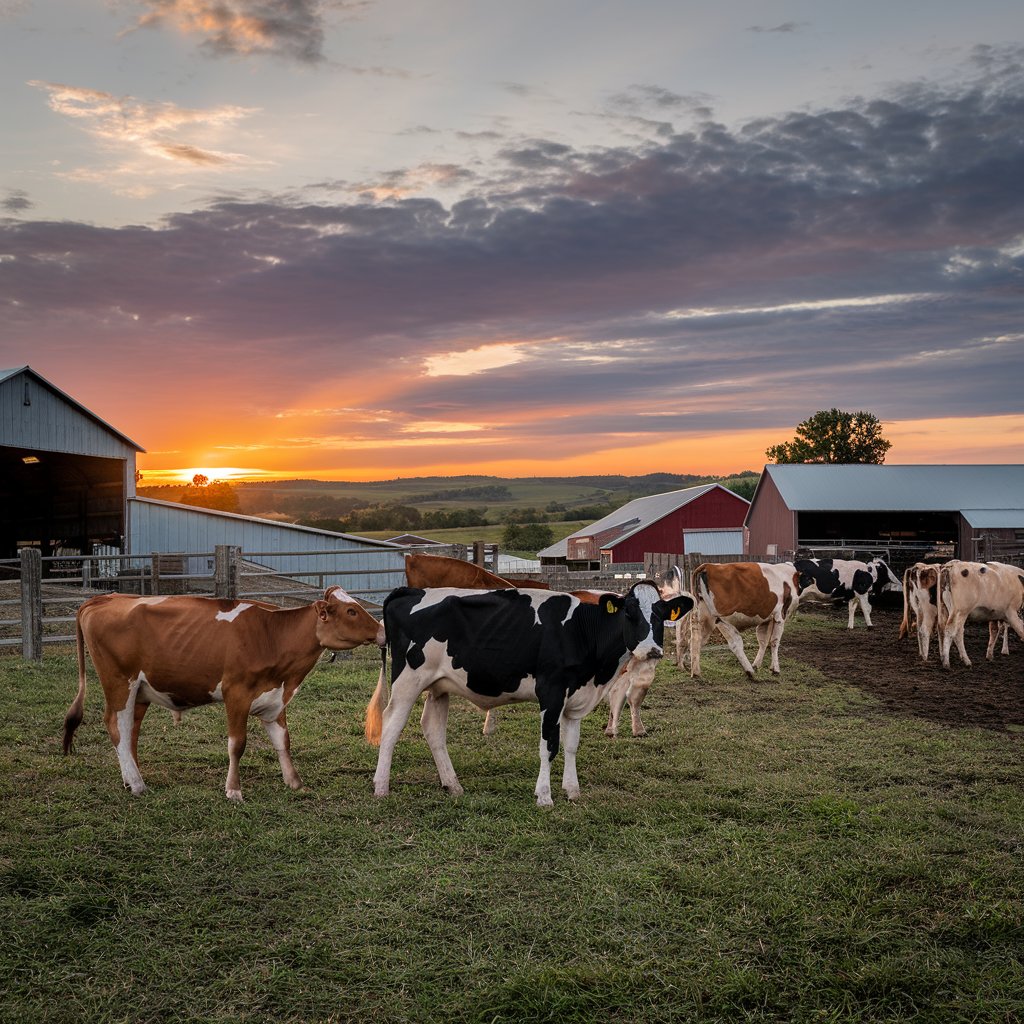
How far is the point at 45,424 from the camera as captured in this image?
2483 centimetres

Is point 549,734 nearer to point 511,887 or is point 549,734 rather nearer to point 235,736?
point 511,887

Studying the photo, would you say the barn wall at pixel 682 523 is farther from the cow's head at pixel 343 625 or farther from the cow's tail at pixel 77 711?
the cow's tail at pixel 77 711

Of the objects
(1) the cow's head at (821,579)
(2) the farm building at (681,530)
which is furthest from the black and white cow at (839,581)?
(2) the farm building at (681,530)

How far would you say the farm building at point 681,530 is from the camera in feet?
157

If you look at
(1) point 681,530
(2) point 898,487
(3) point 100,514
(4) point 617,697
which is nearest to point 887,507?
(2) point 898,487

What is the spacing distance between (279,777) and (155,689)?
1.20 meters

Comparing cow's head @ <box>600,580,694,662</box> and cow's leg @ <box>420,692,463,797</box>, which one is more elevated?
cow's head @ <box>600,580,694,662</box>

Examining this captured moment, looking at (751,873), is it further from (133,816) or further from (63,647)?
(63,647)

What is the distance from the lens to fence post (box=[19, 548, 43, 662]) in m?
12.8

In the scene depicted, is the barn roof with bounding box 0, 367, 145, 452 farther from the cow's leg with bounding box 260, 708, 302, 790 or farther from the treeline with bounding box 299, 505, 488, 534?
the treeline with bounding box 299, 505, 488, 534

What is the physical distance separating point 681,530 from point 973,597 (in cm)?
3479

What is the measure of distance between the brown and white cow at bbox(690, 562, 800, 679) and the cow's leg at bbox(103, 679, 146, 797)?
7.91m

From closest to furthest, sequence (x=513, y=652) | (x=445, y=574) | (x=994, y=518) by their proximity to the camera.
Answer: (x=513, y=652)
(x=445, y=574)
(x=994, y=518)

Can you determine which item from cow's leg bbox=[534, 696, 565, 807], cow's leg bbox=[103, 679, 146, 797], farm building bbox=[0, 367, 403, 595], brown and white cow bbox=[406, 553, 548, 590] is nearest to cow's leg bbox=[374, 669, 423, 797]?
cow's leg bbox=[534, 696, 565, 807]
